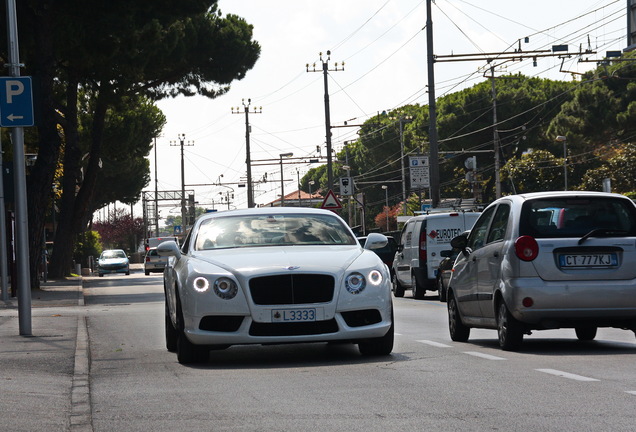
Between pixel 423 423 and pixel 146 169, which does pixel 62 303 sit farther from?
pixel 146 169

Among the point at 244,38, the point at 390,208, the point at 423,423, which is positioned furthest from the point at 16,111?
the point at 390,208

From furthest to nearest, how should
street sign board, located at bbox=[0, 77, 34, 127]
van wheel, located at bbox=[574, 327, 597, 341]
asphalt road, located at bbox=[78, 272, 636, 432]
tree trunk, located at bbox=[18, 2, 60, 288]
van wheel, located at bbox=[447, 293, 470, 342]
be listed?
tree trunk, located at bbox=[18, 2, 60, 288]
street sign board, located at bbox=[0, 77, 34, 127]
van wheel, located at bbox=[447, 293, 470, 342]
van wheel, located at bbox=[574, 327, 597, 341]
asphalt road, located at bbox=[78, 272, 636, 432]

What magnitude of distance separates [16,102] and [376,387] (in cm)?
819

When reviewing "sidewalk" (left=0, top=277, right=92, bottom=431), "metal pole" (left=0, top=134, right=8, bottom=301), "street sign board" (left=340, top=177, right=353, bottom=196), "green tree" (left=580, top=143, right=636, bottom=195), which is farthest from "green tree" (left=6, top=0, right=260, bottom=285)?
"green tree" (left=580, top=143, right=636, bottom=195)

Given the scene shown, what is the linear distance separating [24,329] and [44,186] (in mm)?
18167

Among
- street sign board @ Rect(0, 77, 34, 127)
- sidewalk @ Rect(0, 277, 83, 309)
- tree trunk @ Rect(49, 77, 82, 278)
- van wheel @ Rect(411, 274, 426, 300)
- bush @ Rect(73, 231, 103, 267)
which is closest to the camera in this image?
street sign board @ Rect(0, 77, 34, 127)

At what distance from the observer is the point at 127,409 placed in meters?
8.03

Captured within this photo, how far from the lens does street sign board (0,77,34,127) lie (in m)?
15.1

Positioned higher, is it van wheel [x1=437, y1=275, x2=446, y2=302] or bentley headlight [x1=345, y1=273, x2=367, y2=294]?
bentley headlight [x1=345, y1=273, x2=367, y2=294]

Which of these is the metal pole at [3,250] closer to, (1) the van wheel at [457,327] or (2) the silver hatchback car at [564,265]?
(1) the van wheel at [457,327]

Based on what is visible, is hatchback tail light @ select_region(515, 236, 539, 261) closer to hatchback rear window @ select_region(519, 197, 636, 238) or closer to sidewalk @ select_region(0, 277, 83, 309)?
hatchback rear window @ select_region(519, 197, 636, 238)

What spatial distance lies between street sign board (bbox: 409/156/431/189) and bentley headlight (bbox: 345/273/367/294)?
3334cm

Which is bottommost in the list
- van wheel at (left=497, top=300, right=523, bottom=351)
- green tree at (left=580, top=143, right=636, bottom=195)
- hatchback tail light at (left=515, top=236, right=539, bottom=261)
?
van wheel at (left=497, top=300, right=523, bottom=351)

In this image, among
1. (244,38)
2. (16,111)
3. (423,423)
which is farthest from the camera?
(244,38)
